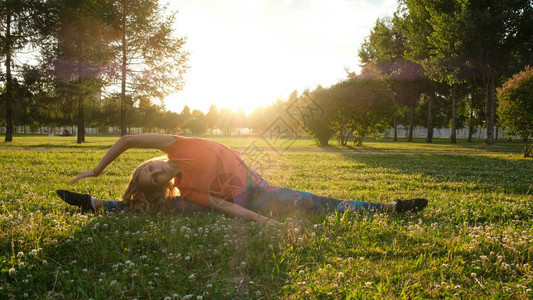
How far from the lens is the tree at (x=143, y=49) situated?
3250 centimetres

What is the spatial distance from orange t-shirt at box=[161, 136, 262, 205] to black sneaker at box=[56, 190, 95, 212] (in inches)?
64.9

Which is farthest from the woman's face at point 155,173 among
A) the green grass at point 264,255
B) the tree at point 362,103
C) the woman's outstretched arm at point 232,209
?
the tree at point 362,103

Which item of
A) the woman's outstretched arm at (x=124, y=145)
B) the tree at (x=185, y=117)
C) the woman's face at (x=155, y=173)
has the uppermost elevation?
the tree at (x=185, y=117)

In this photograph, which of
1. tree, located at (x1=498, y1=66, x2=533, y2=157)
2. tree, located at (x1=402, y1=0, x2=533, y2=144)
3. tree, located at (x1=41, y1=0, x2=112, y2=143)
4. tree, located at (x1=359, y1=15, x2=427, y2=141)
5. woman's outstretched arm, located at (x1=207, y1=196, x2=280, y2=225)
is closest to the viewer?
woman's outstretched arm, located at (x1=207, y1=196, x2=280, y2=225)

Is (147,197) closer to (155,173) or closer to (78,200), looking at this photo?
(155,173)

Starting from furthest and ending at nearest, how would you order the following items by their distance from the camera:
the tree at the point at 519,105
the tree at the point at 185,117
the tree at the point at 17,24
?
the tree at the point at 185,117 < the tree at the point at 17,24 < the tree at the point at 519,105

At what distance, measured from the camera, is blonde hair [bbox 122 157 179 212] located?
519 centimetres

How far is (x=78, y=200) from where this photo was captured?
5.49m

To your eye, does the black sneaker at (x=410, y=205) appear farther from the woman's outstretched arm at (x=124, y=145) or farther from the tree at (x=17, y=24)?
the tree at (x=17, y=24)

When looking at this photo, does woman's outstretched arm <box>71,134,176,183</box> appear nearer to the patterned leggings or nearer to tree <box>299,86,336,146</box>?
the patterned leggings

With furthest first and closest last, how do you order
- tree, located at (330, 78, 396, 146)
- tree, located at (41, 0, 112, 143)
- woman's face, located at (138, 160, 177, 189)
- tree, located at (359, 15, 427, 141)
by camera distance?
tree, located at (359, 15, 427, 141) < tree, located at (330, 78, 396, 146) < tree, located at (41, 0, 112, 143) < woman's face, located at (138, 160, 177, 189)

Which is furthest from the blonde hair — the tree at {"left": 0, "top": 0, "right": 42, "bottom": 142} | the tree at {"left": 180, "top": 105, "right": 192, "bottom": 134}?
the tree at {"left": 180, "top": 105, "right": 192, "bottom": 134}

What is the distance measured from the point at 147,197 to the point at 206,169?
1.20 meters

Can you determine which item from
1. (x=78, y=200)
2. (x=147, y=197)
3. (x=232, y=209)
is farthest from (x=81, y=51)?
(x=232, y=209)
